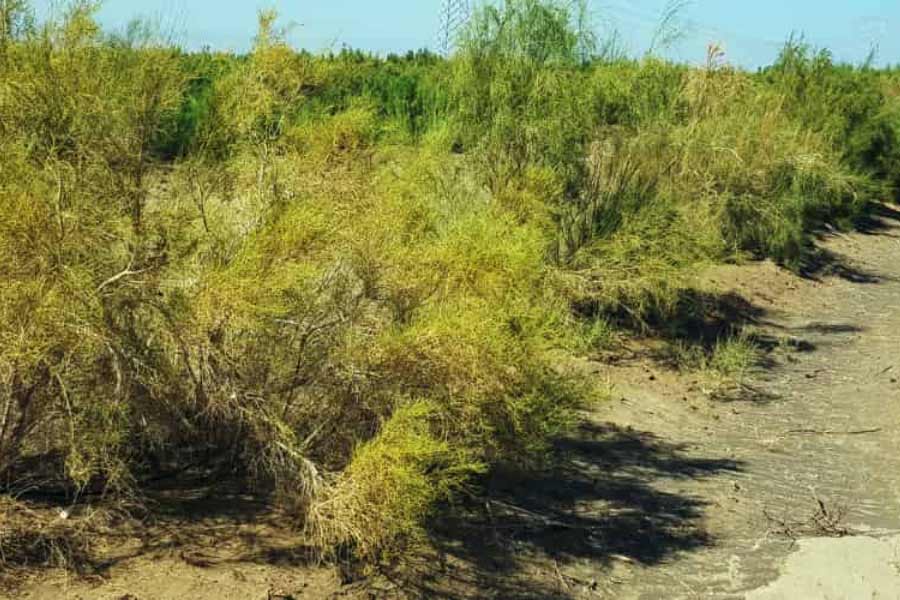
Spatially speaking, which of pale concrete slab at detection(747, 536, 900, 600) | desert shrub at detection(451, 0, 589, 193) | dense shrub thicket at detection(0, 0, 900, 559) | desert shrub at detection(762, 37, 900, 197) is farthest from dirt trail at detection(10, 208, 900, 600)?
desert shrub at detection(762, 37, 900, 197)

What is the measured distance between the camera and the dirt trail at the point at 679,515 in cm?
661

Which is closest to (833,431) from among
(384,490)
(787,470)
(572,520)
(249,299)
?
(787,470)

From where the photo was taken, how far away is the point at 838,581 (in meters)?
7.92

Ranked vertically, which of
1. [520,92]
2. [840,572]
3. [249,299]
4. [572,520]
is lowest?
[840,572]

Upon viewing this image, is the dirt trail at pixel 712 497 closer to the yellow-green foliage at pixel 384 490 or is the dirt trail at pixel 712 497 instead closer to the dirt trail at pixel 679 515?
the dirt trail at pixel 679 515

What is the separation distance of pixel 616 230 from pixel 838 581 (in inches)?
284

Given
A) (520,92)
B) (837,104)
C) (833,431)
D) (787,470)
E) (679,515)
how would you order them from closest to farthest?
(679,515) < (787,470) < (833,431) < (520,92) < (837,104)

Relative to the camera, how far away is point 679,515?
884 cm

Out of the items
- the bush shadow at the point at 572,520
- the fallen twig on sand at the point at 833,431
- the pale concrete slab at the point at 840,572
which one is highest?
the bush shadow at the point at 572,520

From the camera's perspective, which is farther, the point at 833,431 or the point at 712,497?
the point at 833,431

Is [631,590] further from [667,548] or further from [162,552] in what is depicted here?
[162,552]

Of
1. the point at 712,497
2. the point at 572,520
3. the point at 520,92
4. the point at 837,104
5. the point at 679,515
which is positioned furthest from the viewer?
the point at 837,104

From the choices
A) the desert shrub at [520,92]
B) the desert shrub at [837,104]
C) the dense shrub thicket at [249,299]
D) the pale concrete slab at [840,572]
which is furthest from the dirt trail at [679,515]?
the desert shrub at [837,104]

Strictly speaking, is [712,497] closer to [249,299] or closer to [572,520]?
[572,520]
